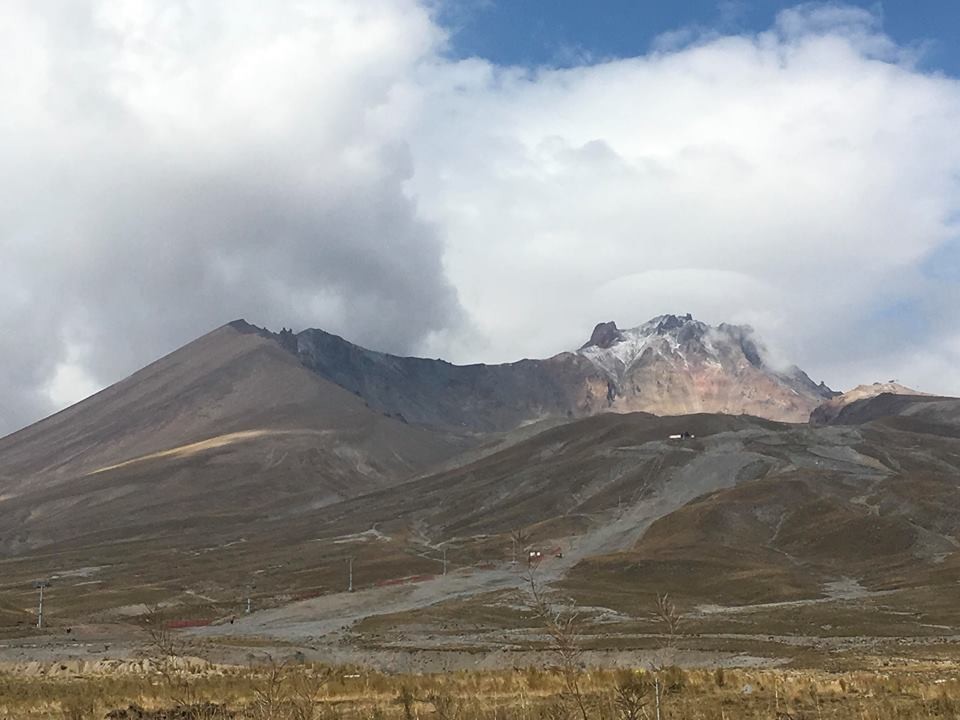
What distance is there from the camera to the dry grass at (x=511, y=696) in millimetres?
17438

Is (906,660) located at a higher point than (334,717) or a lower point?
lower

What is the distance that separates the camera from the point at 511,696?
73.7ft

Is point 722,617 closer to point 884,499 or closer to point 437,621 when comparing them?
point 437,621

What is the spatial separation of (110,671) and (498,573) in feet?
323

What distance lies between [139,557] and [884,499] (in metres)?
140

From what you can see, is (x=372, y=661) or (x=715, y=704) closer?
(x=715, y=704)

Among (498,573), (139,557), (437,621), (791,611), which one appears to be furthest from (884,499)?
(139,557)

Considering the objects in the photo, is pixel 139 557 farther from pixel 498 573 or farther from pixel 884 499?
pixel 884 499

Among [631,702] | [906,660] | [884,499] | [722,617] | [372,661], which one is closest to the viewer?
[631,702]

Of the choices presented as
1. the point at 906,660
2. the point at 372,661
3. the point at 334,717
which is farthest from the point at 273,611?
the point at 334,717

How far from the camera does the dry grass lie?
17.4 metres

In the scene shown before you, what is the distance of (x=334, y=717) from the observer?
15.4 meters

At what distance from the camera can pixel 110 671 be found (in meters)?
35.1

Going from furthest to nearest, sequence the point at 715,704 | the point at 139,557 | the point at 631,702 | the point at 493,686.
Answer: the point at 139,557, the point at 493,686, the point at 715,704, the point at 631,702
